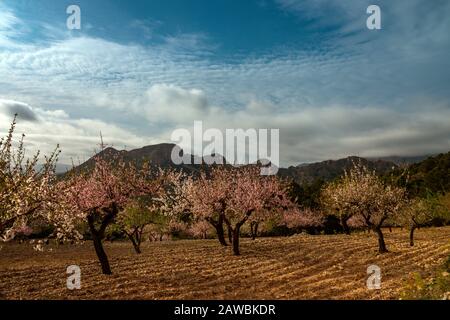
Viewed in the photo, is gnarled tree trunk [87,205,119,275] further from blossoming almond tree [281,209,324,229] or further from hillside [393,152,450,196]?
hillside [393,152,450,196]

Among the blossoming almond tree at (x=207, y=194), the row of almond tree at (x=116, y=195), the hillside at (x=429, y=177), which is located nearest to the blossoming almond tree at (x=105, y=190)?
the row of almond tree at (x=116, y=195)

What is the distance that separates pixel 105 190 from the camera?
83.3 feet

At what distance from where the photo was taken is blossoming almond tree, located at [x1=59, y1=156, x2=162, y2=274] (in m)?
25.1

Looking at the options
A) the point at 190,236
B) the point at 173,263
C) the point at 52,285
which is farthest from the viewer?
the point at 190,236

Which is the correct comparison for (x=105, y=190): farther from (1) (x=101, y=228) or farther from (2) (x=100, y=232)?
(2) (x=100, y=232)

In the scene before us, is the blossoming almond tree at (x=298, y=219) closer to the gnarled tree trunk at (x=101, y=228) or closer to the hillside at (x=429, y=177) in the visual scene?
the hillside at (x=429, y=177)

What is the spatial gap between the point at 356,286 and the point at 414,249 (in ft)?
64.0

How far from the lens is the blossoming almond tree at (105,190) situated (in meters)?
25.1

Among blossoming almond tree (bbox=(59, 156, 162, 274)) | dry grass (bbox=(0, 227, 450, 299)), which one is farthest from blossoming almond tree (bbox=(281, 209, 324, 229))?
blossoming almond tree (bbox=(59, 156, 162, 274))

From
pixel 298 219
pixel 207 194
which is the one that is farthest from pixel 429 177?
pixel 207 194

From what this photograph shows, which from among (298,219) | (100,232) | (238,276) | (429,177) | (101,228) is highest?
(429,177)
